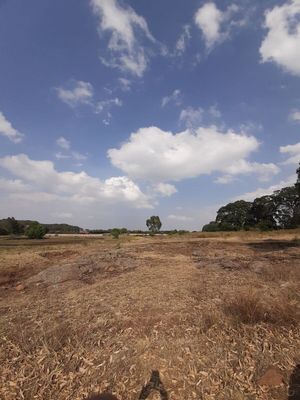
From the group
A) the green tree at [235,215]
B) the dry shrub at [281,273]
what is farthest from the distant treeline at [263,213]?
the dry shrub at [281,273]

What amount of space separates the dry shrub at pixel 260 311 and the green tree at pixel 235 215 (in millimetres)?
65086

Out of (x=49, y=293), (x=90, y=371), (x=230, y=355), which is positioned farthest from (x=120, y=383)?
(x=49, y=293)

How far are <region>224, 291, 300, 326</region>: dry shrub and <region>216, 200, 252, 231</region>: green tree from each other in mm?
65086

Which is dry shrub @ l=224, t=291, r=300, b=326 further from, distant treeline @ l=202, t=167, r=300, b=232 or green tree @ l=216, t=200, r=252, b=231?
green tree @ l=216, t=200, r=252, b=231

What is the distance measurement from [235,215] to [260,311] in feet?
231

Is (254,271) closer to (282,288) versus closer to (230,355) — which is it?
(282,288)

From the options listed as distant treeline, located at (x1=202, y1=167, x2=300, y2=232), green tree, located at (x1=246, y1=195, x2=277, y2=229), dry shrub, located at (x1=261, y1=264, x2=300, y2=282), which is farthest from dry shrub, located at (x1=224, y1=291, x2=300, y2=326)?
green tree, located at (x1=246, y1=195, x2=277, y2=229)

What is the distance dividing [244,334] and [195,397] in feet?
5.33

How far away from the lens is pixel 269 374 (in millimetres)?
4301

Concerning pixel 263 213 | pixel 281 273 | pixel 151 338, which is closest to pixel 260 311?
pixel 151 338

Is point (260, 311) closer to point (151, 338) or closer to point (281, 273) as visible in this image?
point (151, 338)

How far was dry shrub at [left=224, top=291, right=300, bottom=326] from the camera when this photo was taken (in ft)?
18.8

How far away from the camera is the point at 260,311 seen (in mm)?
5922

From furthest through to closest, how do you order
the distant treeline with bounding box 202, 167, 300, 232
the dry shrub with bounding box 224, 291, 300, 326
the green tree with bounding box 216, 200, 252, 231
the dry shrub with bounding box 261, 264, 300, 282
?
the green tree with bounding box 216, 200, 252, 231, the distant treeline with bounding box 202, 167, 300, 232, the dry shrub with bounding box 261, 264, 300, 282, the dry shrub with bounding box 224, 291, 300, 326
